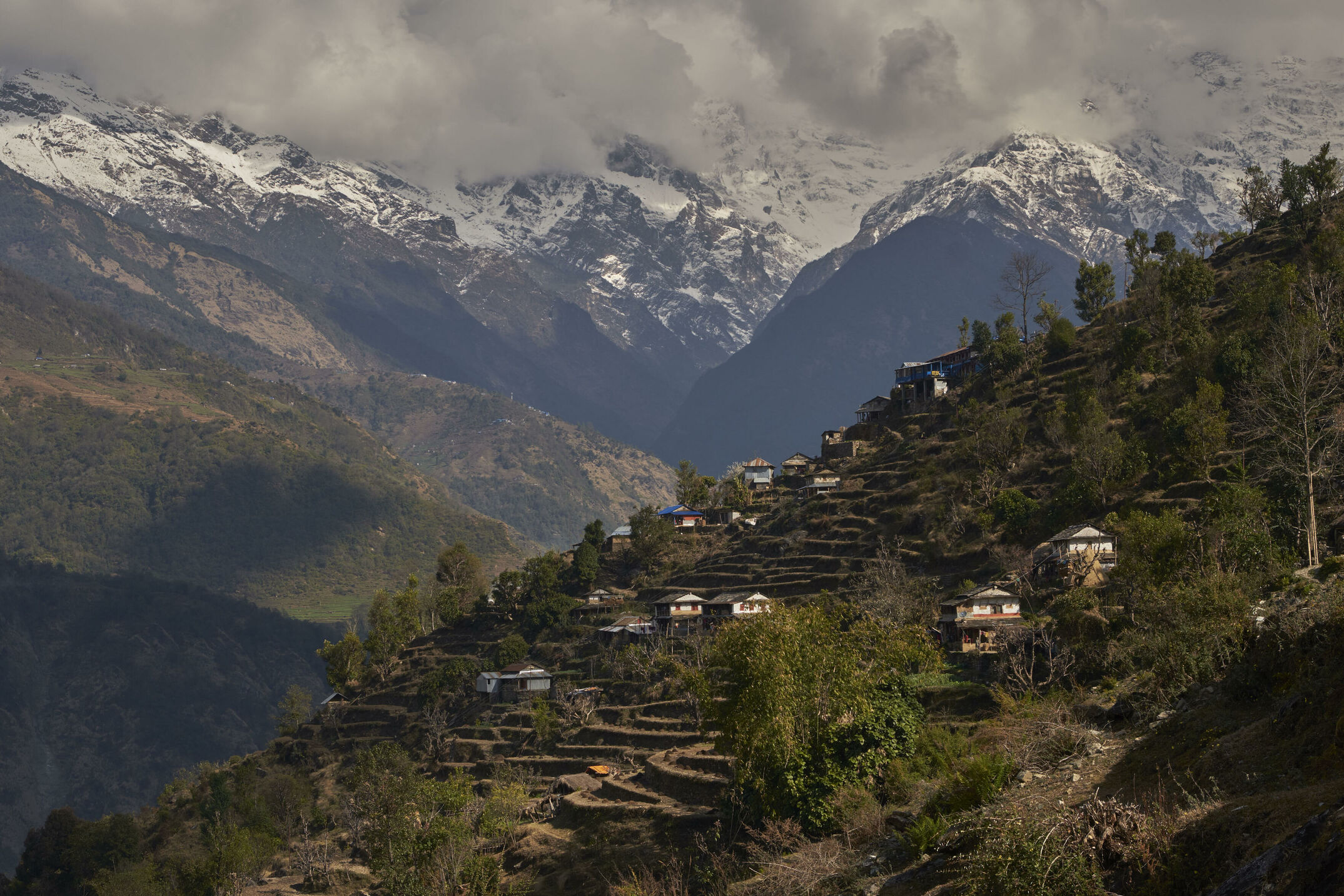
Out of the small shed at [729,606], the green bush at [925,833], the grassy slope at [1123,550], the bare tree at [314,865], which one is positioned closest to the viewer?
the grassy slope at [1123,550]

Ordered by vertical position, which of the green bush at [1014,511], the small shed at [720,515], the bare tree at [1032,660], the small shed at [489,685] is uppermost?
the small shed at [720,515]

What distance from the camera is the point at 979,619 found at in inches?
2645

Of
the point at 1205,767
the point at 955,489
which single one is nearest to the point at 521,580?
the point at 955,489

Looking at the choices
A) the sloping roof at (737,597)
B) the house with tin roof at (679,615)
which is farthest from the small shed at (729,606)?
the house with tin roof at (679,615)

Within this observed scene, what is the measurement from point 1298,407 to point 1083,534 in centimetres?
2112

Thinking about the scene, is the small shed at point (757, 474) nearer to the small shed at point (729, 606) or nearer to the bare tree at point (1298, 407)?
the small shed at point (729, 606)

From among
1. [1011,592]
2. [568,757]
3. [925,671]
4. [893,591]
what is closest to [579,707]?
[568,757]

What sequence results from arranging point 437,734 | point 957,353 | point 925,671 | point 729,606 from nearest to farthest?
point 925,671, point 437,734, point 729,606, point 957,353

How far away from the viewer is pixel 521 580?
119 meters

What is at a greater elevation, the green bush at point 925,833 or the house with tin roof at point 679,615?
the house with tin roof at point 679,615

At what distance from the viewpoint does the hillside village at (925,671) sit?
2380 cm

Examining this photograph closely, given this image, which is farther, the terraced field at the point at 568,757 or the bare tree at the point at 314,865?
the bare tree at the point at 314,865

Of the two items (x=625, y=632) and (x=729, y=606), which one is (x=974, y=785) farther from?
(x=625, y=632)

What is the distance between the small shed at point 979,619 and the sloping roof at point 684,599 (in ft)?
96.3
